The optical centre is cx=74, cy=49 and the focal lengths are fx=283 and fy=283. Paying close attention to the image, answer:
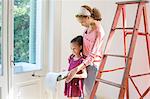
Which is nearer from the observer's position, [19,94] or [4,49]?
[4,49]

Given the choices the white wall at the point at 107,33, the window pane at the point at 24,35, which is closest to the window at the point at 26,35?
the window pane at the point at 24,35

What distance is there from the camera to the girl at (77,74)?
2.63 meters

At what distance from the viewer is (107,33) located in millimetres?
2979

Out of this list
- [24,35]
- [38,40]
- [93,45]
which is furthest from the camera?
[38,40]

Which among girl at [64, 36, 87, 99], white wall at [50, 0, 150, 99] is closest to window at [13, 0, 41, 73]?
white wall at [50, 0, 150, 99]

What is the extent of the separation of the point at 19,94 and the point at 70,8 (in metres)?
1.16

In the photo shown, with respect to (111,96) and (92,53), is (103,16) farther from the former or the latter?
(111,96)

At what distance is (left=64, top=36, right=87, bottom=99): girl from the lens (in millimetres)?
2629

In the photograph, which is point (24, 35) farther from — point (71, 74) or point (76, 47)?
point (71, 74)

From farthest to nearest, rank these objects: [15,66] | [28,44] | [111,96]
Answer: [28,44] → [15,66] → [111,96]

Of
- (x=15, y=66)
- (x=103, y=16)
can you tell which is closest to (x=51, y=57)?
(x=15, y=66)

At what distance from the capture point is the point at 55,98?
350 centimetres

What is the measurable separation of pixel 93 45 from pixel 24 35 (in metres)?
1.10

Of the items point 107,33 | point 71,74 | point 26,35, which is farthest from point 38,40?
point 71,74
